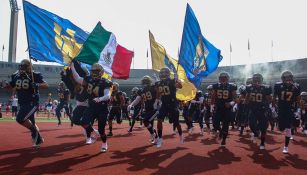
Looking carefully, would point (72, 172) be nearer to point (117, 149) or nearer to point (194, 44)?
→ point (117, 149)

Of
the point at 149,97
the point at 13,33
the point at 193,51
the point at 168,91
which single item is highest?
the point at 13,33

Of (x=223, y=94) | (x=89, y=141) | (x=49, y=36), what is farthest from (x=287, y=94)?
(x=49, y=36)

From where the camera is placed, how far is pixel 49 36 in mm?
11414

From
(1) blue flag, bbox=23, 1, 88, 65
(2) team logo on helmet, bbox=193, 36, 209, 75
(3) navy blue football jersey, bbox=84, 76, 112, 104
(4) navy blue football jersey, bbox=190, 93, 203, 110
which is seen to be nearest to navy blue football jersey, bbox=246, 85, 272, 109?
(2) team logo on helmet, bbox=193, 36, 209, 75

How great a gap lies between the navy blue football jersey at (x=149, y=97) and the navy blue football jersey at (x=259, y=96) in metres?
3.03

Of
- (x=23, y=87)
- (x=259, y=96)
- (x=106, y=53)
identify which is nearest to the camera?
(x=23, y=87)

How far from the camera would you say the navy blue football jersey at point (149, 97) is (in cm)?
1105

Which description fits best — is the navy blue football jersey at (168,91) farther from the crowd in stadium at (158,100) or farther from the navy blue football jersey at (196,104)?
the navy blue football jersey at (196,104)

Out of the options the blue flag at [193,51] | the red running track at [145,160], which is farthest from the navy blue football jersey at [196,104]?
the red running track at [145,160]

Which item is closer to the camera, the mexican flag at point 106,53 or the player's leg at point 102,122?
the player's leg at point 102,122

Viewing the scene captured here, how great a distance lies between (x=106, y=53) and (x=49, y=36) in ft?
6.40

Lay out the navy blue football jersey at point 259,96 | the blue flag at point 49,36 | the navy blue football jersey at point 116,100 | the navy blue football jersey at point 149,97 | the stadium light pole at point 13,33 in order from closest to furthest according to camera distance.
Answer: the navy blue football jersey at point 259,96 → the blue flag at point 49,36 → the navy blue football jersey at point 149,97 → the navy blue football jersey at point 116,100 → the stadium light pole at point 13,33

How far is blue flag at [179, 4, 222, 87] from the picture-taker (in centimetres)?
1240

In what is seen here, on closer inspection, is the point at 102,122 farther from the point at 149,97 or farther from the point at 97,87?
the point at 149,97
